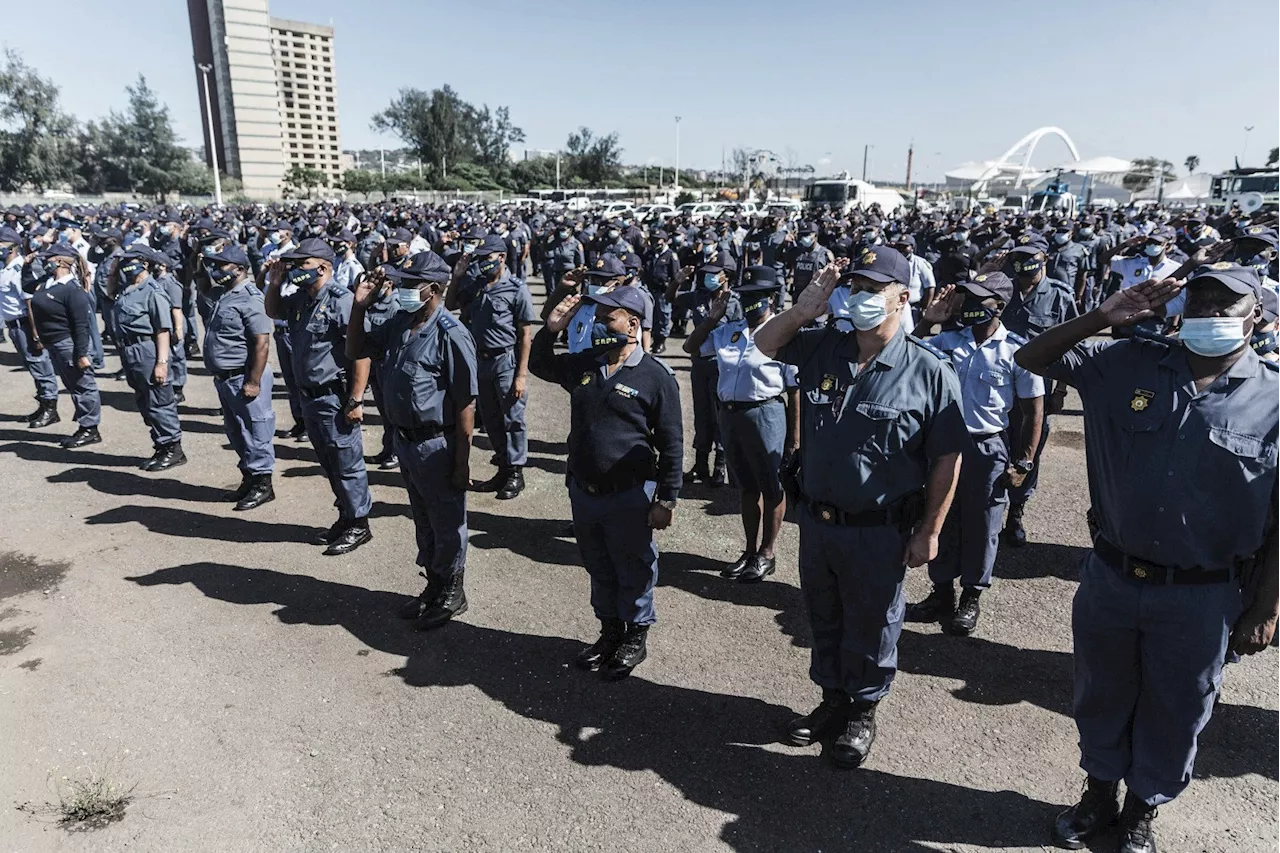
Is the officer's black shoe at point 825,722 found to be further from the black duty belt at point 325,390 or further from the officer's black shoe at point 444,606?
the black duty belt at point 325,390

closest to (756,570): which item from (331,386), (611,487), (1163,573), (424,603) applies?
(611,487)

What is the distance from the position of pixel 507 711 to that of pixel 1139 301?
9.84 feet

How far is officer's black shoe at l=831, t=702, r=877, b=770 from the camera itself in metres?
3.15

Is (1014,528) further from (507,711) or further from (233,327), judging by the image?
(233,327)

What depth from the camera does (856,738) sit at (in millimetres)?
3174

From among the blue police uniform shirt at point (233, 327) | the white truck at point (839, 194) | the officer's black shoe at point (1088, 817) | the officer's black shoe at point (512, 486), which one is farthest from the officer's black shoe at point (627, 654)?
the white truck at point (839, 194)

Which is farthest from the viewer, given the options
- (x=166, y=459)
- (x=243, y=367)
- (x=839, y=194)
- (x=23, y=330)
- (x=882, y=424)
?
(x=839, y=194)

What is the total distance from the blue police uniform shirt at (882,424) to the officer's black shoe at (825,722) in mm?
936

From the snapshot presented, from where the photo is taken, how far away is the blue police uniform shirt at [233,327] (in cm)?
591

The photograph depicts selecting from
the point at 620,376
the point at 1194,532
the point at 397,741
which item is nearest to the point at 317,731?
the point at 397,741

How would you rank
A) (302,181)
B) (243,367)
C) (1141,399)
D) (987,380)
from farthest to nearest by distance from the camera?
(302,181), (243,367), (987,380), (1141,399)

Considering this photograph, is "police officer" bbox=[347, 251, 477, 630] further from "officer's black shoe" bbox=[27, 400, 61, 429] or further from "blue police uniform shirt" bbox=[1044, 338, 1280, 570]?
"officer's black shoe" bbox=[27, 400, 61, 429]

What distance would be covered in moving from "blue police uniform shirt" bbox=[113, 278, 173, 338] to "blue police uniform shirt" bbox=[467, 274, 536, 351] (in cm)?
300

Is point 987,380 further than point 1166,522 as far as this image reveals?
Yes
